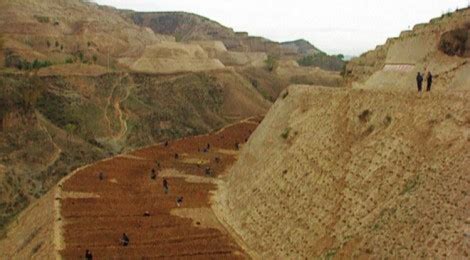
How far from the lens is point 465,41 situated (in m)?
42.0

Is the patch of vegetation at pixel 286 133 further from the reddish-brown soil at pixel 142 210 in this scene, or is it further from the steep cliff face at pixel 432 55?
the steep cliff face at pixel 432 55

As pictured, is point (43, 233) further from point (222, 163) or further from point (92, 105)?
point (92, 105)

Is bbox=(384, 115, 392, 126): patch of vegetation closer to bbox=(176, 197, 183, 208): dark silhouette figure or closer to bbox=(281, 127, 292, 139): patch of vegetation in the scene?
bbox=(281, 127, 292, 139): patch of vegetation

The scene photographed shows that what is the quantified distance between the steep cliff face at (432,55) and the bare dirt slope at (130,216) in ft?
50.8

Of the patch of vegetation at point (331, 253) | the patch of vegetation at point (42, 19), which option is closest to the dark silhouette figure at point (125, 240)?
the patch of vegetation at point (331, 253)

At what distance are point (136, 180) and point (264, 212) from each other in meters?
15.0

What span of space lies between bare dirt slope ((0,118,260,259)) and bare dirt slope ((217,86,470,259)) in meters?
2.18

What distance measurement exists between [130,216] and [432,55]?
23.8 metres

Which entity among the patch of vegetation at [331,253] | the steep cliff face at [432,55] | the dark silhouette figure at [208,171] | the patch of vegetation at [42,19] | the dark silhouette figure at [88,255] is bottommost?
the dark silhouette figure at [88,255]

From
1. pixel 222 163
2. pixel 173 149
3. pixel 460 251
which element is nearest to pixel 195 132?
pixel 173 149

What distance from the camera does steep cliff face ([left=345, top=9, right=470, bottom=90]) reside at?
1592 inches

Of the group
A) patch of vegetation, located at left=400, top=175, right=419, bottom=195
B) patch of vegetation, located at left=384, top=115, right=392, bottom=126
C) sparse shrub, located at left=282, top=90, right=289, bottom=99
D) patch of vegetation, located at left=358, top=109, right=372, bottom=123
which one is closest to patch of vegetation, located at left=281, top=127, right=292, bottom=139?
sparse shrub, located at left=282, top=90, right=289, bottom=99

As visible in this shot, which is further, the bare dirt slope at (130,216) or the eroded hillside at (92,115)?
the eroded hillside at (92,115)

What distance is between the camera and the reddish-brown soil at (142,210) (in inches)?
1289
